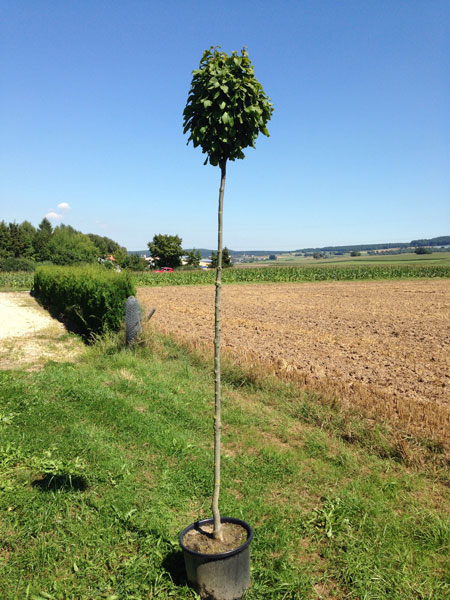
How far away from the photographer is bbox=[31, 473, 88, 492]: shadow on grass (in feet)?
12.4

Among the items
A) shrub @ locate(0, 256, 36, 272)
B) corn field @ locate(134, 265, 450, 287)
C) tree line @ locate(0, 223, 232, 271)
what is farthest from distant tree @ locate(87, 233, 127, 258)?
corn field @ locate(134, 265, 450, 287)

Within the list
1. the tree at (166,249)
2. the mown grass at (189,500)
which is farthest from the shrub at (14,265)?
the mown grass at (189,500)

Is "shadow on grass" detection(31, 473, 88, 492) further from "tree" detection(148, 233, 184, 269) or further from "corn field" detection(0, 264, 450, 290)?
"tree" detection(148, 233, 184, 269)

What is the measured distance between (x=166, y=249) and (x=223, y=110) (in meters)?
78.0

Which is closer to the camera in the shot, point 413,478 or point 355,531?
point 355,531

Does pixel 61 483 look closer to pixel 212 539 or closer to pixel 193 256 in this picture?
pixel 212 539

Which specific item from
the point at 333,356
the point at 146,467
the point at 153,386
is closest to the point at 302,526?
the point at 146,467

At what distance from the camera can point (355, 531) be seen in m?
3.29

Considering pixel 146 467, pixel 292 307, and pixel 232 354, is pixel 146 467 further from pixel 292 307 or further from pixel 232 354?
pixel 292 307

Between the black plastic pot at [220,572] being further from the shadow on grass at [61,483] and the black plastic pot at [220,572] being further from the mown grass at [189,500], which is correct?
the shadow on grass at [61,483]

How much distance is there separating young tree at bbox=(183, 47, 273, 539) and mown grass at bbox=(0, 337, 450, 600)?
805 millimetres

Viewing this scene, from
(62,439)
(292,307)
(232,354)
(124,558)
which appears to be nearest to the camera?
(124,558)

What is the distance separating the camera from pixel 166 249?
7919 cm

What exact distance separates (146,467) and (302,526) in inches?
71.2
